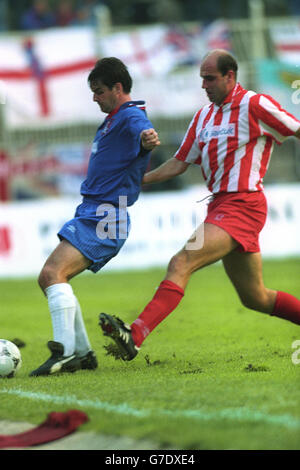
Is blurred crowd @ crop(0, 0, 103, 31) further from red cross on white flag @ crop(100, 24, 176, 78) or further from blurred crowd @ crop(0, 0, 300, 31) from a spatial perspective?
red cross on white flag @ crop(100, 24, 176, 78)

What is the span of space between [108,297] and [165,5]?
40.1 feet

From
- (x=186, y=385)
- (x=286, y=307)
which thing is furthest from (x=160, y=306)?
(x=286, y=307)

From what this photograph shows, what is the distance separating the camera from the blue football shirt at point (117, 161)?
631 cm

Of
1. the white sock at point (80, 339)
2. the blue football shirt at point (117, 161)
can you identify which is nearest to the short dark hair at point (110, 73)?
the blue football shirt at point (117, 161)

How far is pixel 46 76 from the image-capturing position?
21.1 m

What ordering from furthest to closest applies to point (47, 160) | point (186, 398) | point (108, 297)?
point (47, 160) < point (108, 297) < point (186, 398)

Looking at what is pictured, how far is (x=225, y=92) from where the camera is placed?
20.0 ft

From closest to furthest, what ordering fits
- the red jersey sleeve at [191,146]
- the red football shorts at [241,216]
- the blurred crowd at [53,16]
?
the red football shorts at [241,216], the red jersey sleeve at [191,146], the blurred crowd at [53,16]

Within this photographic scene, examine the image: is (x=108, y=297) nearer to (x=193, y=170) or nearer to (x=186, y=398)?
(x=186, y=398)

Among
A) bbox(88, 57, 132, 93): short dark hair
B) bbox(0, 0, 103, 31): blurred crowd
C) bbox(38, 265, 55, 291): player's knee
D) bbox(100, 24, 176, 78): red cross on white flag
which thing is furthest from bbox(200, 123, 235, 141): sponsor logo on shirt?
bbox(0, 0, 103, 31): blurred crowd

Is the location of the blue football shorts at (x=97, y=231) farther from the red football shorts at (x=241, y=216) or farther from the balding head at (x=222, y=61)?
the balding head at (x=222, y=61)

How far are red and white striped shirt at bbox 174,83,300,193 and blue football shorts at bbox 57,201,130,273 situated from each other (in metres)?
0.74

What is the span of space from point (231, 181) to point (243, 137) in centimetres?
31

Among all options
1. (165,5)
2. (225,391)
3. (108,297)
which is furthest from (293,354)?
(165,5)
